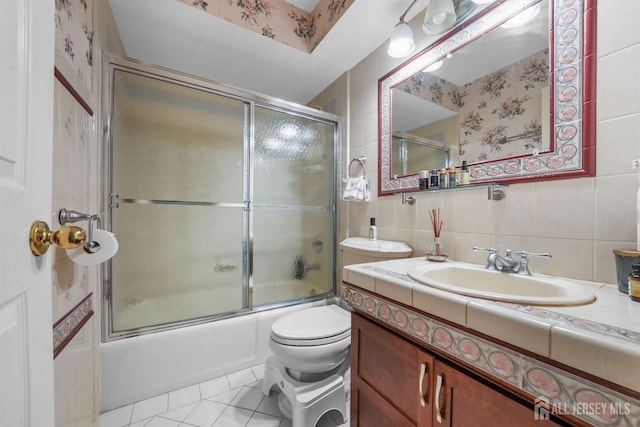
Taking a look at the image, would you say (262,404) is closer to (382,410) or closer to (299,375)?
(299,375)

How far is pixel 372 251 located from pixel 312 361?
591 mm

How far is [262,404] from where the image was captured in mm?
1260

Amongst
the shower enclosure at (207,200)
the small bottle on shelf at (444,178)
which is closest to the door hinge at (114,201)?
the shower enclosure at (207,200)

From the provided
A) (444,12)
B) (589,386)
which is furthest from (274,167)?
(589,386)

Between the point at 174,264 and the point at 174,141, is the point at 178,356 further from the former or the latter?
the point at 174,141

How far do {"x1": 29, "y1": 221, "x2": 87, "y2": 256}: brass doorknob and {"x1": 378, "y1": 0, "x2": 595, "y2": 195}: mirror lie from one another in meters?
1.31

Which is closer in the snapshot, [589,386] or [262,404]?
[589,386]

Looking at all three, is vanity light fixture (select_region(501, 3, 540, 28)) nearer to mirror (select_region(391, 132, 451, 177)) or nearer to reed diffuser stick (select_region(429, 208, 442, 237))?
mirror (select_region(391, 132, 451, 177))

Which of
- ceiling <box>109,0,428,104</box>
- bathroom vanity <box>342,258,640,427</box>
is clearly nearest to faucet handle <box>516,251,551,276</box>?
bathroom vanity <box>342,258,640,427</box>

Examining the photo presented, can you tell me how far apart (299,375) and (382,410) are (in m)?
0.57

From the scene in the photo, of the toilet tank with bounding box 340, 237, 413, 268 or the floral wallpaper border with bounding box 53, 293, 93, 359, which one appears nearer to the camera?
the floral wallpaper border with bounding box 53, 293, 93, 359

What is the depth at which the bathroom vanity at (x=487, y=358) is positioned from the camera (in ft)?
1.27

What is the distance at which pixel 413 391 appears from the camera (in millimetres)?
658

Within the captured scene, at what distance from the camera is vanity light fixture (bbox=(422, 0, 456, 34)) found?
1.10 m
